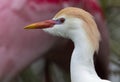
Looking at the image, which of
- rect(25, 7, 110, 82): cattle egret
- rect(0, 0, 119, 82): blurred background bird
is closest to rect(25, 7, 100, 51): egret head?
rect(25, 7, 110, 82): cattle egret

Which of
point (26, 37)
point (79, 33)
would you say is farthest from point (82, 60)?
point (26, 37)

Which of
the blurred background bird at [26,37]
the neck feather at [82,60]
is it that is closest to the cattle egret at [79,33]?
the neck feather at [82,60]

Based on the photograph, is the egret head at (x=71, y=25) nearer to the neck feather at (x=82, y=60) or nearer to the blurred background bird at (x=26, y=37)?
the neck feather at (x=82, y=60)

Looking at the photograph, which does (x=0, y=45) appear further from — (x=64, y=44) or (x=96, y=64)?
(x=96, y=64)

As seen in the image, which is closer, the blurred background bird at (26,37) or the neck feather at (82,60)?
the neck feather at (82,60)

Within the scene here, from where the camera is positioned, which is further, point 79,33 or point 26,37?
point 26,37

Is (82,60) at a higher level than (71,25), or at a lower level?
lower

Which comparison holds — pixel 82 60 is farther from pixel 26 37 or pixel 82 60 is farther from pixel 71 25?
pixel 26 37

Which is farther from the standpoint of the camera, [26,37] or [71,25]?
[26,37]

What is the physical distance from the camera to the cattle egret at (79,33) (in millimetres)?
1732

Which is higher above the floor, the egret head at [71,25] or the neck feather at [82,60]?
the egret head at [71,25]

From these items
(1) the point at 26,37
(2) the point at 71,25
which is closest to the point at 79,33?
(2) the point at 71,25

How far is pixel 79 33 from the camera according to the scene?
176 cm

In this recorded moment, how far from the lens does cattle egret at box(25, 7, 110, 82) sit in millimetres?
1732
